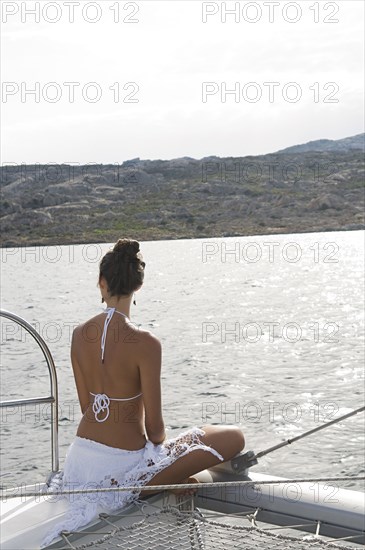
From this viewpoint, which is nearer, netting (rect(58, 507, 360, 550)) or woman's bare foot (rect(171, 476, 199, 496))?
netting (rect(58, 507, 360, 550))

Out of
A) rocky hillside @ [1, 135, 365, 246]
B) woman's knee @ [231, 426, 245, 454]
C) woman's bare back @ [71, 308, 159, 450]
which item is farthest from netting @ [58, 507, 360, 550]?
rocky hillside @ [1, 135, 365, 246]

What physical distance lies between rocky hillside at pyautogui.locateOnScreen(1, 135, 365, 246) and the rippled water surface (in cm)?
2231

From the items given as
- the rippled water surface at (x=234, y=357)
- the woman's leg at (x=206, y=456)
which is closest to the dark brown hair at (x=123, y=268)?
the woman's leg at (x=206, y=456)

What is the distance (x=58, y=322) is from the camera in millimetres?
29156

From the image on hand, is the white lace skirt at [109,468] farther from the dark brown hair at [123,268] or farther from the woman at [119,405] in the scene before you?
the dark brown hair at [123,268]

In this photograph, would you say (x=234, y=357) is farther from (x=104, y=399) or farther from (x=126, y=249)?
(x=126, y=249)

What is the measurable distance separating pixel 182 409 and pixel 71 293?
92.4 feet

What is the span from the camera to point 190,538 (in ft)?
11.8

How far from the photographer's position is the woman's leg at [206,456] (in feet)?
13.3

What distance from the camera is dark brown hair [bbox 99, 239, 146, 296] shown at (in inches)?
153

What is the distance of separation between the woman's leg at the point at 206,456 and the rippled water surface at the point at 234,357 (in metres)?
5.36

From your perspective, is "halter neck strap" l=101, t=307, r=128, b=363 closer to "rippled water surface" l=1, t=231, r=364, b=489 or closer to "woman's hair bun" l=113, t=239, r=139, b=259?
"woman's hair bun" l=113, t=239, r=139, b=259

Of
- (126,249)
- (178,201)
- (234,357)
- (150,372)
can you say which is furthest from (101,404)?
(178,201)

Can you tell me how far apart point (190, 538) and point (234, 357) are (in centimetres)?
1681
